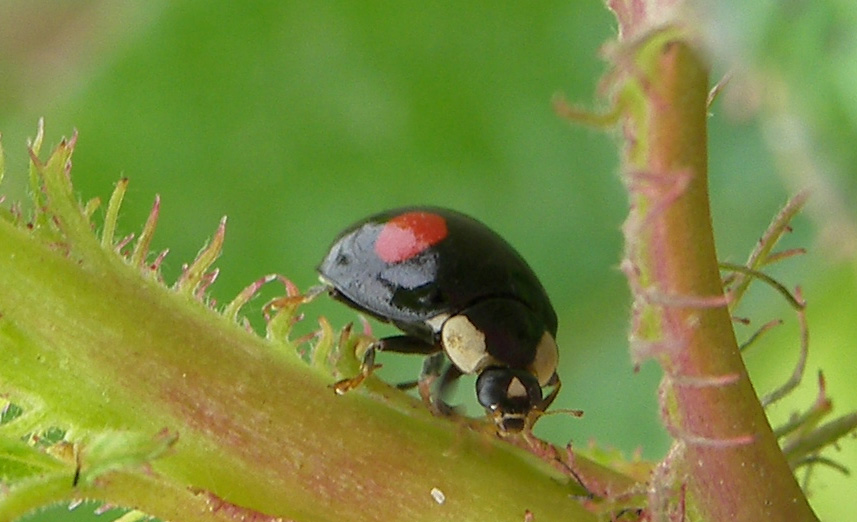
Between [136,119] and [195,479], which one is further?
[136,119]

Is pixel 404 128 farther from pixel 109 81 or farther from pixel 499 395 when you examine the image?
pixel 499 395

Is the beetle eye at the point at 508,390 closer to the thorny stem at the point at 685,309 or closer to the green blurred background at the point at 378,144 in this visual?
the thorny stem at the point at 685,309

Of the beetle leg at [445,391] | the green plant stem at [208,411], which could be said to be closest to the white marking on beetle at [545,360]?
the beetle leg at [445,391]

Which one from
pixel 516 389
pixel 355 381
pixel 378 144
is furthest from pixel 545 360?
pixel 378 144

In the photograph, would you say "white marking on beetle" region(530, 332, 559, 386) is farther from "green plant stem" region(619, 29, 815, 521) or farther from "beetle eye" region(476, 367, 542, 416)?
"green plant stem" region(619, 29, 815, 521)

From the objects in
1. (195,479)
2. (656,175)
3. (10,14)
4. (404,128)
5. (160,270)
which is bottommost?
(195,479)

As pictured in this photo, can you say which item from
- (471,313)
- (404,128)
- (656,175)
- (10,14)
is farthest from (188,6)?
(10,14)

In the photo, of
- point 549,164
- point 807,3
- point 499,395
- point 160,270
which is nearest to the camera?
point 807,3

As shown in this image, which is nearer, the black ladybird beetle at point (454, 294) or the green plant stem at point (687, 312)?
the green plant stem at point (687, 312)
